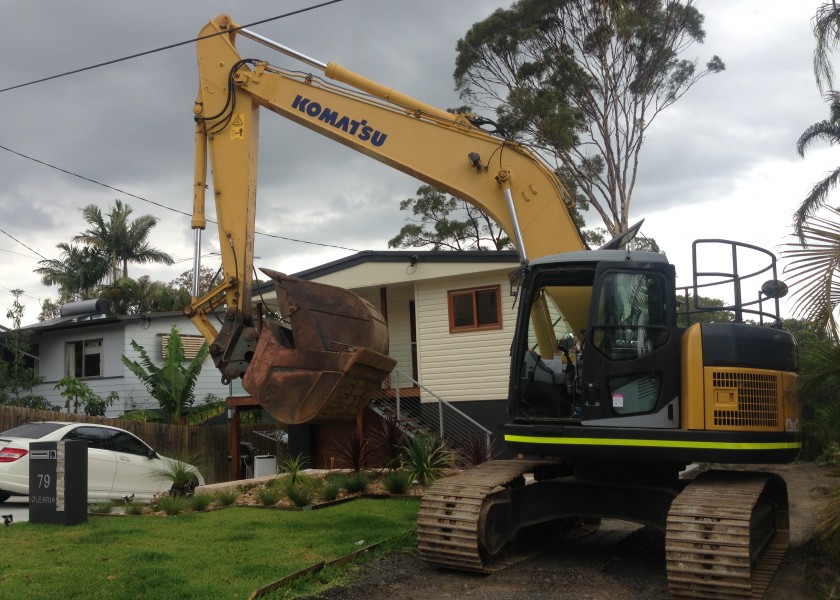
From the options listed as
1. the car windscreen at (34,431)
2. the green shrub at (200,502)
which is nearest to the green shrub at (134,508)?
the green shrub at (200,502)

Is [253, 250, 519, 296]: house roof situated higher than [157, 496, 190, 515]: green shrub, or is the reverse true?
[253, 250, 519, 296]: house roof

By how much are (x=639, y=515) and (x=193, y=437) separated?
15502mm

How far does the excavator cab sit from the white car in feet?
22.4

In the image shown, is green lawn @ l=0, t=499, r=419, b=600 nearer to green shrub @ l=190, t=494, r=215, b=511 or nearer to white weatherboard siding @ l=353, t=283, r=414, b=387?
green shrub @ l=190, t=494, r=215, b=511

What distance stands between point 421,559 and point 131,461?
26.6ft

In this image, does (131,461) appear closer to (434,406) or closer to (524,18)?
(434,406)

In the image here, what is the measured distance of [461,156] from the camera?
31.3ft

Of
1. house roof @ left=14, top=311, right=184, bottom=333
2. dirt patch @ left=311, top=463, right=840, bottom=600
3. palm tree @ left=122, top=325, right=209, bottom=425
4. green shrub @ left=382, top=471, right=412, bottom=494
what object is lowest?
dirt patch @ left=311, top=463, right=840, bottom=600

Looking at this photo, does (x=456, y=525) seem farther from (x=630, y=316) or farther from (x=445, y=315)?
(x=445, y=315)

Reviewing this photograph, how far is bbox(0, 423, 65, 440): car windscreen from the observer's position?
13.8 m

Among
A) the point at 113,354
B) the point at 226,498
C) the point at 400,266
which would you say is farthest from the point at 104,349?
the point at 226,498

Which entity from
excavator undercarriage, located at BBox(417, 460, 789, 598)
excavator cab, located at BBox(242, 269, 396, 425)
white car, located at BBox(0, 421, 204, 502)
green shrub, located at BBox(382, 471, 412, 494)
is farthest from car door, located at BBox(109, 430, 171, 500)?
excavator undercarriage, located at BBox(417, 460, 789, 598)

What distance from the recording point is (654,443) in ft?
24.8

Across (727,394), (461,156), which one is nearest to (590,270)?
(727,394)
